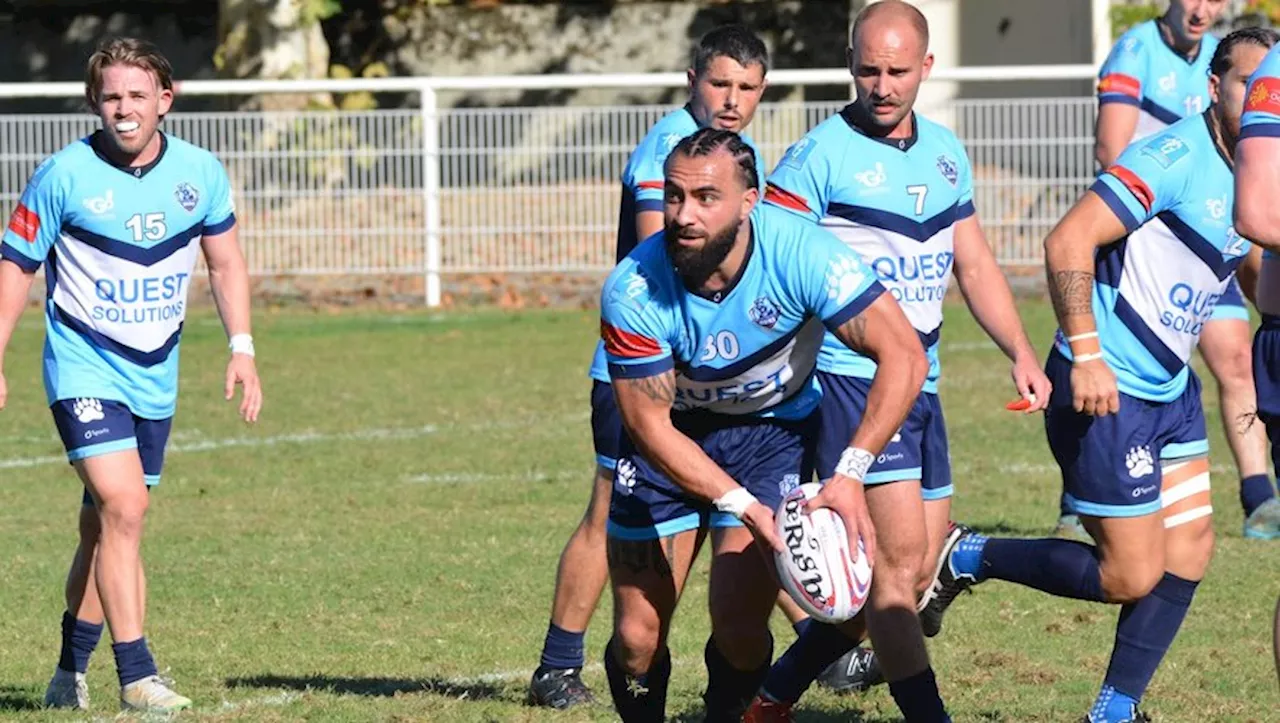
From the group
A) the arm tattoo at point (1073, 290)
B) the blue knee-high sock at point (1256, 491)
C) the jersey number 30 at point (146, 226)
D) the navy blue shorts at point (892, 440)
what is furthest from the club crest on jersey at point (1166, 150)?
the blue knee-high sock at point (1256, 491)

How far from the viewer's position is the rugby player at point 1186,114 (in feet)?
32.0

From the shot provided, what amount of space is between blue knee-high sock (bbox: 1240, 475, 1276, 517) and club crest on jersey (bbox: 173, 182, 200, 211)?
16.2ft

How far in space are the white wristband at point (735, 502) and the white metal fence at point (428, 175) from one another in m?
14.0

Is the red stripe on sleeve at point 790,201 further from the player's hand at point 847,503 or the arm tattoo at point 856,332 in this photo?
the player's hand at point 847,503

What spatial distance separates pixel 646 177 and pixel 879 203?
0.82 m

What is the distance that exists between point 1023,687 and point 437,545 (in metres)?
3.44

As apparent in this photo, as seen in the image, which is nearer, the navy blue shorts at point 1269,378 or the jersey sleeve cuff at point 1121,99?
the navy blue shorts at point 1269,378

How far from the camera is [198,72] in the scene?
2794cm

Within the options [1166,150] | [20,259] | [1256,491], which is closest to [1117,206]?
[1166,150]

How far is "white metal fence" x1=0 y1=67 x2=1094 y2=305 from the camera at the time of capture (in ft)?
64.3

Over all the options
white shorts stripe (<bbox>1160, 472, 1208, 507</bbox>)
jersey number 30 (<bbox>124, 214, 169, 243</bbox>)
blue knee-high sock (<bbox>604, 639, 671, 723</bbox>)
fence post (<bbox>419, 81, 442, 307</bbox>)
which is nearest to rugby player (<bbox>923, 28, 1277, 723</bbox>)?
white shorts stripe (<bbox>1160, 472, 1208, 507</bbox>)

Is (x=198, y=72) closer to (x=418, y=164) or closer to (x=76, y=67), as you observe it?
(x=76, y=67)

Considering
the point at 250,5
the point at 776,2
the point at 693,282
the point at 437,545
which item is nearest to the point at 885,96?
the point at 693,282

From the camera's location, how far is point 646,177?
698 centimetres
